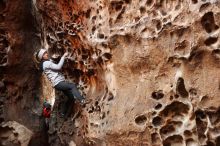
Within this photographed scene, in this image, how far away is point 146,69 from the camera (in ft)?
14.8

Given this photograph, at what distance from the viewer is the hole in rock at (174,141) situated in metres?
4.24

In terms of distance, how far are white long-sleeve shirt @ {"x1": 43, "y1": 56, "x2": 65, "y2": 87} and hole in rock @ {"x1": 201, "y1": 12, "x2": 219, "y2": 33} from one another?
2.05 metres

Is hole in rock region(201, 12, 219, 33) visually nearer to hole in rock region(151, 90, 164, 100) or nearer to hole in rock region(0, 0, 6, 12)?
hole in rock region(151, 90, 164, 100)

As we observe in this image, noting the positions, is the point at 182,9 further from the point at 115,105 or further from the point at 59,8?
the point at 59,8

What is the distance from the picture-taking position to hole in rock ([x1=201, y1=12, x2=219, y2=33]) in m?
4.04

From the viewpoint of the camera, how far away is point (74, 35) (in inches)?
213

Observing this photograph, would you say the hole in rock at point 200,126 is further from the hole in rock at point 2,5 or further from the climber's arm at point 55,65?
the hole in rock at point 2,5

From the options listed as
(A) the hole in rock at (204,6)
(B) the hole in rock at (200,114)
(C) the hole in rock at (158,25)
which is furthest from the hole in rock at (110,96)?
(A) the hole in rock at (204,6)

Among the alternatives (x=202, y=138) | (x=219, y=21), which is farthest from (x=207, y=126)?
(x=219, y=21)

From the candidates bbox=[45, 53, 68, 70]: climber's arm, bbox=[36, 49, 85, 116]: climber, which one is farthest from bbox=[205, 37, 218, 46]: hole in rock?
bbox=[45, 53, 68, 70]: climber's arm

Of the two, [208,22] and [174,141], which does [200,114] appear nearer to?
[174,141]

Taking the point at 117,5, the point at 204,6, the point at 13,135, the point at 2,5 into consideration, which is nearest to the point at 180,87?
the point at 204,6

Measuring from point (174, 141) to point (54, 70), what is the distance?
194 centimetres

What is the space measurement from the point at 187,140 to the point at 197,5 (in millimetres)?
1253
